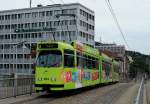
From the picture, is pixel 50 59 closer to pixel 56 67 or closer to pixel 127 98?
pixel 56 67

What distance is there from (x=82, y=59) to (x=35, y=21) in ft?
256

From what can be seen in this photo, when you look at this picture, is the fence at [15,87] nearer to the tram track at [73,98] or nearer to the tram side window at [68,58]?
the tram track at [73,98]

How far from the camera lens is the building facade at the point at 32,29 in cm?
9794

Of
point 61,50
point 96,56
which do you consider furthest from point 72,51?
point 96,56

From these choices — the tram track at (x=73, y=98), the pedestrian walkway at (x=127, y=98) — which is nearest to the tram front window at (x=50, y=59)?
the tram track at (x=73, y=98)

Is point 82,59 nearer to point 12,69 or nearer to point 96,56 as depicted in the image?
point 96,56

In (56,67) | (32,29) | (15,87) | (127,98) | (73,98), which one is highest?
(32,29)

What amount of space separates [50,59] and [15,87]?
2.47 meters

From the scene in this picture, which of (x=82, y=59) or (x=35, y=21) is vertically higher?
(x=35, y=21)

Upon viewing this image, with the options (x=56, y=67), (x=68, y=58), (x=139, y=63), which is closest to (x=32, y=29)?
(x=139, y=63)

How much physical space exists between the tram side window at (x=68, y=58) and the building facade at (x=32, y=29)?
71.3 metres

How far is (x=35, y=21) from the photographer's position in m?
104

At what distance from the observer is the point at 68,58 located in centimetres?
2328

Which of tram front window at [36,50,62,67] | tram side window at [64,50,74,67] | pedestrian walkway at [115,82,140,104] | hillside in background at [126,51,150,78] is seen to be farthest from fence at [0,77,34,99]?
→ hillside in background at [126,51,150,78]
